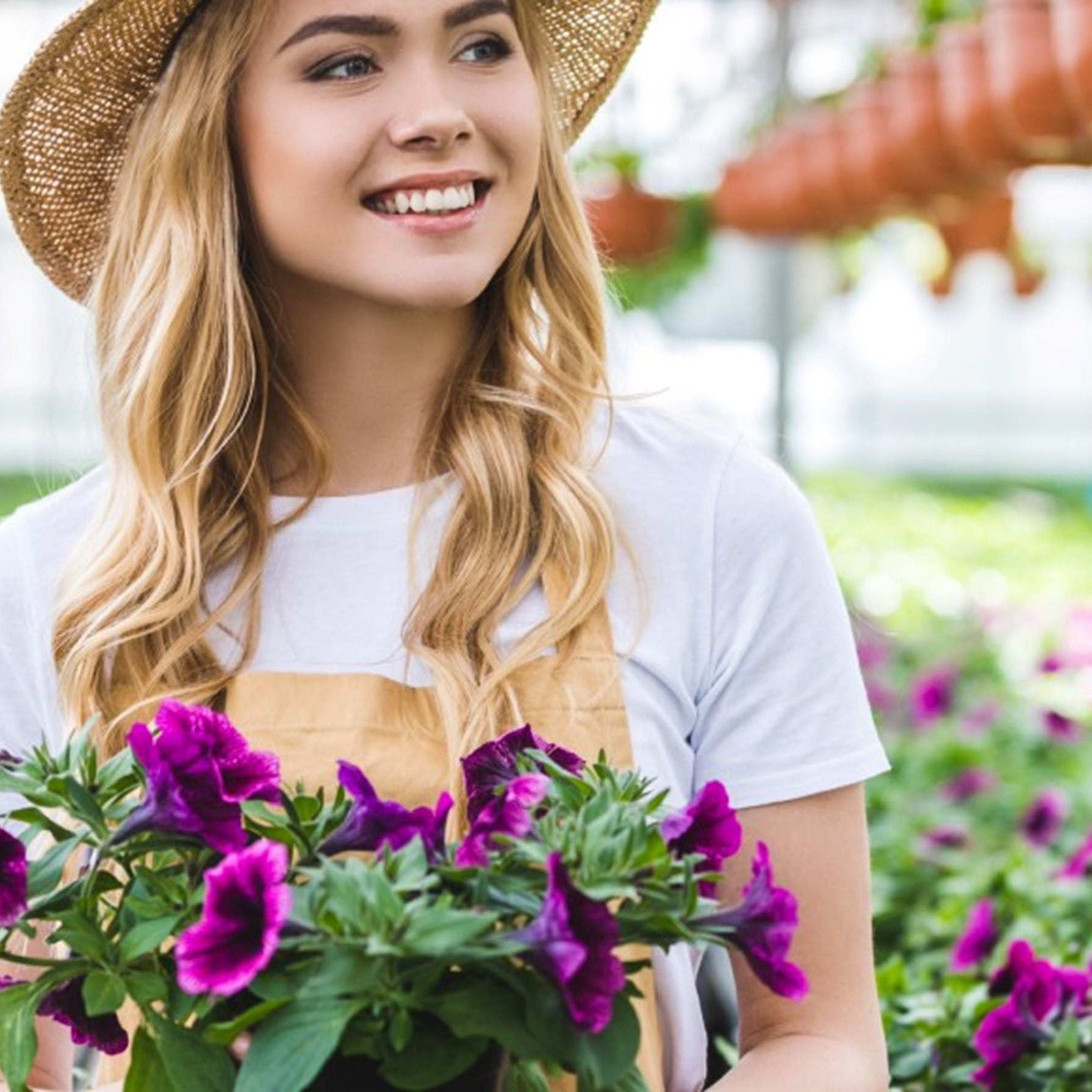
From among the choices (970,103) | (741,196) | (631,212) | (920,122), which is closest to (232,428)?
(970,103)

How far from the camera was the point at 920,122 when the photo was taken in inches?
158

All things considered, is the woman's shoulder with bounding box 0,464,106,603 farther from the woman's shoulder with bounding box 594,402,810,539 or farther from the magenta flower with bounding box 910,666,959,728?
the magenta flower with bounding box 910,666,959,728

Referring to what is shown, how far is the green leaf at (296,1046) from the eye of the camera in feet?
3.37

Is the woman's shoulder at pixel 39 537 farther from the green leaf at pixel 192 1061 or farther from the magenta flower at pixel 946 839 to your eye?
the magenta flower at pixel 946 839

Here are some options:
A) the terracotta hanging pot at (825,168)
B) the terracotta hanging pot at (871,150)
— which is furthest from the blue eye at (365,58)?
the terracotta hanging pot at (825,168)

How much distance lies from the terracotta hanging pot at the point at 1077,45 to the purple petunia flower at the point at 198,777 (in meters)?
1.72

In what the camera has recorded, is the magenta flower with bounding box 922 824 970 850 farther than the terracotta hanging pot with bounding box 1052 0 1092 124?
Yes

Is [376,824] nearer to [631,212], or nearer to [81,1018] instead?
[81,1018]

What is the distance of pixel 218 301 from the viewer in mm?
1731

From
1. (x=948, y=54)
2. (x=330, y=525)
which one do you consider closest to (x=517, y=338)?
(x=330, y=525)

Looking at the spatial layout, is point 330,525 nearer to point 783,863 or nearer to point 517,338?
point 517,338

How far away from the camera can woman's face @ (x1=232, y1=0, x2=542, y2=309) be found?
1.55 meters

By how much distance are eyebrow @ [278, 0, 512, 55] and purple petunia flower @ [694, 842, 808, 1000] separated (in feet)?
2.40

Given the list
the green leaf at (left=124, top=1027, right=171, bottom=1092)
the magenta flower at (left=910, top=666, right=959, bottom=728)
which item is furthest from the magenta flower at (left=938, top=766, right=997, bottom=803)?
the green leaf at (left=124, top=1027, right=171, bottom=1092)
